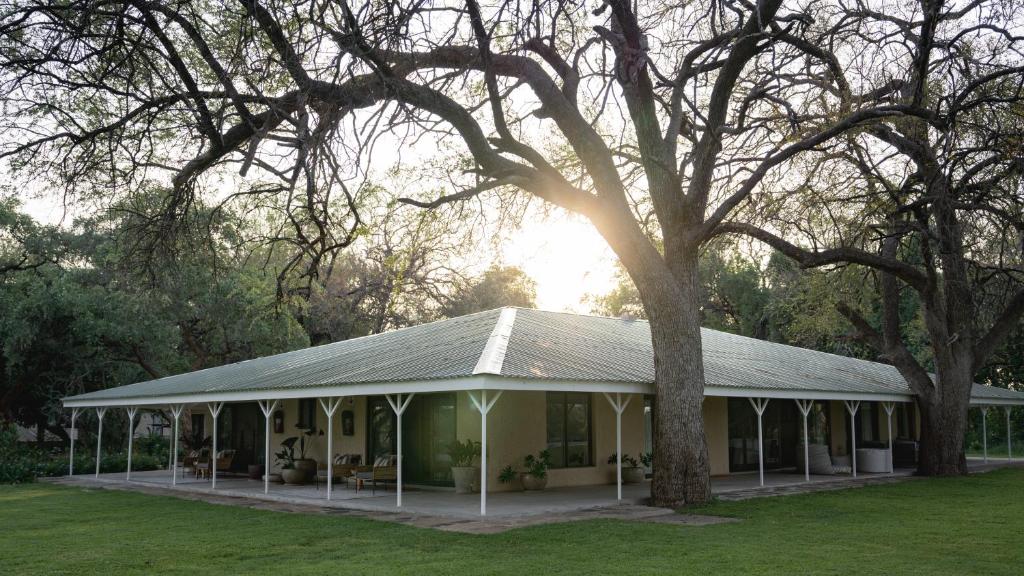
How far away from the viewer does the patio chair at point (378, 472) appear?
16.1 metres

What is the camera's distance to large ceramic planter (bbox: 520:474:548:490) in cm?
1672

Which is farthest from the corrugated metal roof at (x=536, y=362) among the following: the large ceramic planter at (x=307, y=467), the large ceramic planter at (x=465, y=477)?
the large ceramic planter at (x=465, y=477)

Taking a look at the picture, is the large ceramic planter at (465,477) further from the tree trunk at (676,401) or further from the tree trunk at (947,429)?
the tree trunk at (947,429)

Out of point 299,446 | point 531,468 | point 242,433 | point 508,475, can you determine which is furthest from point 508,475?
point 242,433

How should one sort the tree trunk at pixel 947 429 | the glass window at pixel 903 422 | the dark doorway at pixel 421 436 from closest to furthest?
the dark doorway at pixel 421 436
the tree trunk at pixel 947 429
the glass window at pixel 903 422

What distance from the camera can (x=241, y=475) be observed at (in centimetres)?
2209

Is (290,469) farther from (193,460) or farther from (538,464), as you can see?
(538,464)

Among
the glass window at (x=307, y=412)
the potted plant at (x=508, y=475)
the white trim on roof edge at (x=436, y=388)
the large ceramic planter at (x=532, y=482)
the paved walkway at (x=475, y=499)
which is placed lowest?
the paved walkway at (x=475, y=499)

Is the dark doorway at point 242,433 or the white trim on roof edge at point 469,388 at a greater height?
the white trim on roof edge at point 469,388

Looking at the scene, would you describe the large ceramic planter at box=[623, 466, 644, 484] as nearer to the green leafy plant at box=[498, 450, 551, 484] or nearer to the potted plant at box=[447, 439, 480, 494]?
the green leafy plant at box=[498, 450, 551, 484]

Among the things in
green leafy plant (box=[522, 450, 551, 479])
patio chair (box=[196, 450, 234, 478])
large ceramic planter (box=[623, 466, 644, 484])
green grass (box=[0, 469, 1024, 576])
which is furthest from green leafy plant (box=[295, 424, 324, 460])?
large ceramic planter (box=[623, 466, 644, 484])

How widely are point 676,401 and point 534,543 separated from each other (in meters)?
4.72

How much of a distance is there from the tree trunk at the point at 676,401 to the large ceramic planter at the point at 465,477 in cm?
359

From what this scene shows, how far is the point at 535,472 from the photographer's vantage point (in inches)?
657
